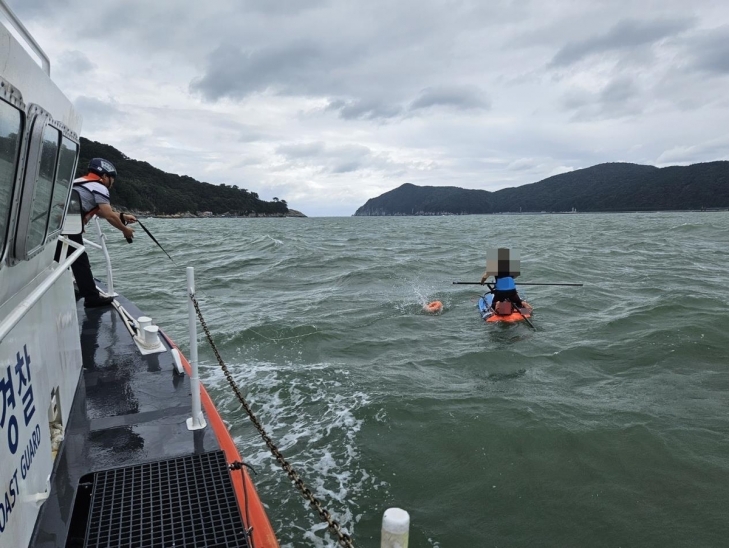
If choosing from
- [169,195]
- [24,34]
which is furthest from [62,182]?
[169,195]

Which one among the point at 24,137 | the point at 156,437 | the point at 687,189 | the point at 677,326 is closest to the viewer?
the point at 24,137

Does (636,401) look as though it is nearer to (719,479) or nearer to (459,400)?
(719,479)

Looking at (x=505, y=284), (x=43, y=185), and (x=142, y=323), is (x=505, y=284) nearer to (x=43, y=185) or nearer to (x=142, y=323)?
(x=142, y=323)

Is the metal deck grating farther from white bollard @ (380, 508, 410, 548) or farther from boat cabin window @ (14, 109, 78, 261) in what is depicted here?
boat cabin window @ (14, 109, 78, 261)

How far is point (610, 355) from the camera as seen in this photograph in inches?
334

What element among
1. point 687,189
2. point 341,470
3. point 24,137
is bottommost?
point 341,470

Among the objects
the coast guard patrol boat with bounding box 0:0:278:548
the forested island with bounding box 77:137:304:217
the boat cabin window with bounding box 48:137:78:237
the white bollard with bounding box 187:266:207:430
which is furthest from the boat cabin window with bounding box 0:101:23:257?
the forested island with bounding box 77:137:304:217

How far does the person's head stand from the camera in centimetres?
574

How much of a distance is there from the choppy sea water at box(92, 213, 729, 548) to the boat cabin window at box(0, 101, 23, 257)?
3342 millimetres

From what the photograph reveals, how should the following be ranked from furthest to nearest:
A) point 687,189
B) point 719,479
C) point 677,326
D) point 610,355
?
point 687,189, point 677,326, point 610,355, point 719,479

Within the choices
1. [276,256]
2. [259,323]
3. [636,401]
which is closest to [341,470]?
[636,401]

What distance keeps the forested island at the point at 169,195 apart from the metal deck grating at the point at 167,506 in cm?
5703

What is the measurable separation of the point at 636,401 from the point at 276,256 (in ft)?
61.2

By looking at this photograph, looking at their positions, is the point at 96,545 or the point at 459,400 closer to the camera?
the point at 96,545
